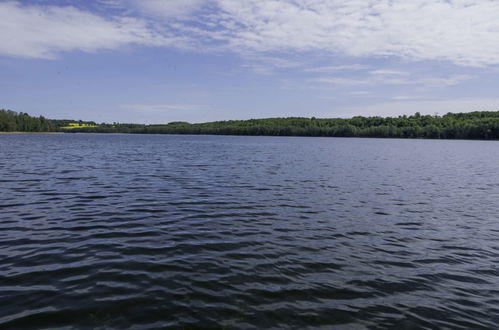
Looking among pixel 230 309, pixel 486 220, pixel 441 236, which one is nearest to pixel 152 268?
pixel 230 309

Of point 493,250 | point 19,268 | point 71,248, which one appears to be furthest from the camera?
point 493,250

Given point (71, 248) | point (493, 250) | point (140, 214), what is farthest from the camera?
point (140, 214)

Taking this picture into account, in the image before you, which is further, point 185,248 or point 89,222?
point 89,222

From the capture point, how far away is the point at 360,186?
87.4 ft

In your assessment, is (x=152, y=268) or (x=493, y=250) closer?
(x=152, y=268)

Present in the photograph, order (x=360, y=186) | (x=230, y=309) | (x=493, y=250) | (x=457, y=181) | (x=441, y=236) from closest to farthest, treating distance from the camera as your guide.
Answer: (x=230, y=309)
(x=493, y=250)
(x=441, y=236)
(x=360, y=186)
(x=457, y=181)

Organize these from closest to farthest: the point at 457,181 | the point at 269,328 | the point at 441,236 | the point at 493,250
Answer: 1. the point at 269,328
2. the point at 493,250
3. the point at 441,236
4. the point at 457,181

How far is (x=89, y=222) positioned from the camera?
14500mm

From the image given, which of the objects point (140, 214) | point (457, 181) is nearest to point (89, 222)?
point (140, 214)

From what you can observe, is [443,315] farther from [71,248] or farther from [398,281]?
[71,248]

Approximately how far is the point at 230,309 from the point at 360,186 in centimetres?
2161

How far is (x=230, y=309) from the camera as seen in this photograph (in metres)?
7.69

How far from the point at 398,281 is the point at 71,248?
11.4 metres

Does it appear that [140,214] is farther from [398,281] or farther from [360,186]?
Answer: [360,186]
